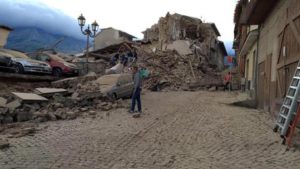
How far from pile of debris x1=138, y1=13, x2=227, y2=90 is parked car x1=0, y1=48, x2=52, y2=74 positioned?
8.27 m

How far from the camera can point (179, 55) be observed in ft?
113

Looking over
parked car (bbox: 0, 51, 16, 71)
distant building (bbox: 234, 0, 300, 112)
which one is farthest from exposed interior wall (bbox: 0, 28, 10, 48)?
distant building (bbox: 234, 0, 300, 112)

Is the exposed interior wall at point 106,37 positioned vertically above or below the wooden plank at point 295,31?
above

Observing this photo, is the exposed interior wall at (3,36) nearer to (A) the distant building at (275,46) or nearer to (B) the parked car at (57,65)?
(B) the parked car at (57,65)

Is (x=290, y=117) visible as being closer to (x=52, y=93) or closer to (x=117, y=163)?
(x=117, y=163)

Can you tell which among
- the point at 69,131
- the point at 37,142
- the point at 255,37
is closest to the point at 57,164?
the point at 37,142

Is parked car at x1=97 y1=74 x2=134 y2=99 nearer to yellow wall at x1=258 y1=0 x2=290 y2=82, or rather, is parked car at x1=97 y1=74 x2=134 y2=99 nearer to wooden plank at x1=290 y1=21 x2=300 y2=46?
yellow wall at x1=258 y1=0 x2=290 y2=82

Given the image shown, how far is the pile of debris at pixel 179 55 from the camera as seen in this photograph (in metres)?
30.0

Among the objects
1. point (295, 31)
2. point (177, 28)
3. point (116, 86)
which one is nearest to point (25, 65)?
point (116, 86)

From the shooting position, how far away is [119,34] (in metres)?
56.2

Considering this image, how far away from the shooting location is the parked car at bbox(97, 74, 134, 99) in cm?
1752

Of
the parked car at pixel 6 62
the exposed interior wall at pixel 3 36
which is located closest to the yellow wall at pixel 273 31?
the parked car at pixel 6 62

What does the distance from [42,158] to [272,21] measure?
9.75 m

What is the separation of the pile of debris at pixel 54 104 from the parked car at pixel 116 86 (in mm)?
361
